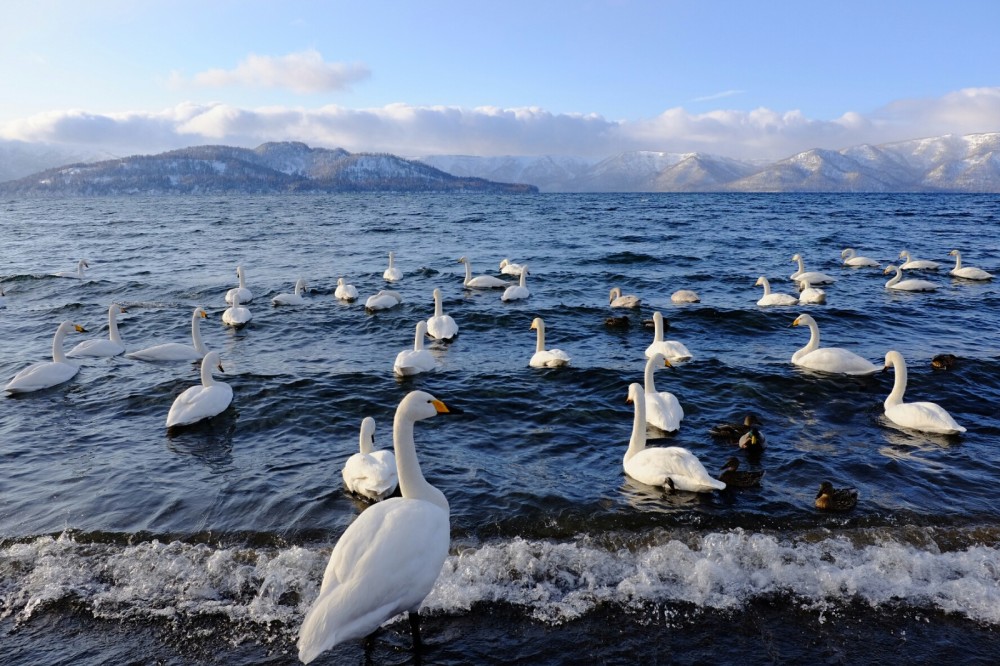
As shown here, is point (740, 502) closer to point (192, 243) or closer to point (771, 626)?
point (771, 626)

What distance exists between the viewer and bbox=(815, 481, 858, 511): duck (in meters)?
7.49

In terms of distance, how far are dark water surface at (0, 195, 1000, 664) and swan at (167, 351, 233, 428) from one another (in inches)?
10.0

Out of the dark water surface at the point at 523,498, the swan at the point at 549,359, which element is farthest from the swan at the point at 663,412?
the swan at the point at 549,359

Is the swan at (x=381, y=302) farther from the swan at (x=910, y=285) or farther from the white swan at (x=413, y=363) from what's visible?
the swan at (x=910, y=285)

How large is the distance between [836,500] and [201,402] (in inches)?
366

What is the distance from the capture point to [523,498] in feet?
26.1

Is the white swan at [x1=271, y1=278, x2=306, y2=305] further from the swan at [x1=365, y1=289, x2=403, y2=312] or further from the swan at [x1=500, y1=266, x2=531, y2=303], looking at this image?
the swan at [x1=500, y1=266, x2=531, y2=303]

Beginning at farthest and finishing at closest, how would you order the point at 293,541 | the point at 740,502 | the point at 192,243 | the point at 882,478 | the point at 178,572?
1. the point at 192,243
2. the point at 882,478
3. the point at 740,502
4. the point at 293,541
5. the point at 178,572

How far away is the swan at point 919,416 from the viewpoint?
9.87 meters

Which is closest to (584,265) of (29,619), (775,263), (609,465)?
(775,263)

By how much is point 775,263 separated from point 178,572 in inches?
1157

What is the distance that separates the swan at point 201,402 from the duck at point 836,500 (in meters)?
9.05

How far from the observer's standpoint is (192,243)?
133 ft

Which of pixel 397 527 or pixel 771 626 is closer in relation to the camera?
pixel 397 527
